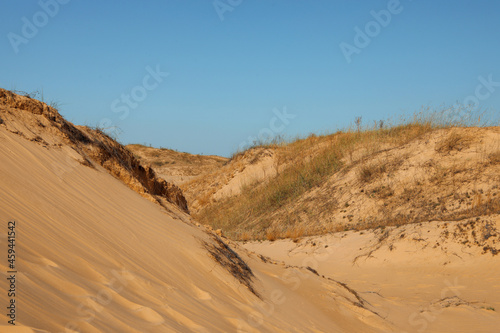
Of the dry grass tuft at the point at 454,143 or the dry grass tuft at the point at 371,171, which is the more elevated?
the dry grass tuft at the point at 454,143

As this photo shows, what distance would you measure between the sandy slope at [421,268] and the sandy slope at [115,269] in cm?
110

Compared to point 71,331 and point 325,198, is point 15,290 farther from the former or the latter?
point 325,198

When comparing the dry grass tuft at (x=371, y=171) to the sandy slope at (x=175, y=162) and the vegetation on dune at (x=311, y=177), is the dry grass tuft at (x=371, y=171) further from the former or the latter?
the sandy slope at (x=175, y=162)

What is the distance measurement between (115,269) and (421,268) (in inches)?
306

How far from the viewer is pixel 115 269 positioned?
3635mm

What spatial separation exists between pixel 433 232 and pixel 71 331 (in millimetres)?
9598

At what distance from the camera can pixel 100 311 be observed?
278 cm

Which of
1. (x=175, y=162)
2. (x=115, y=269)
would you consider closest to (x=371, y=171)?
(x=115, y=269)

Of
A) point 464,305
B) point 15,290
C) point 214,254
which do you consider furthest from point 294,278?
point 15,290

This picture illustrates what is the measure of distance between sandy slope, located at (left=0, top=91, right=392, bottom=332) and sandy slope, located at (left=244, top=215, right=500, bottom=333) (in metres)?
1.10

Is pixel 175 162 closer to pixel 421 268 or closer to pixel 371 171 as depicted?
pixel 371 171

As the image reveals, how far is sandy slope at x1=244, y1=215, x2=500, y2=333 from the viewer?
6.71 metres

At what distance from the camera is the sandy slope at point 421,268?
22.0 ft

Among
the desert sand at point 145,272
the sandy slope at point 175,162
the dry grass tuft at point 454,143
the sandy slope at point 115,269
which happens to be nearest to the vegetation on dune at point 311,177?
the dry grass tuft at point 454,143
